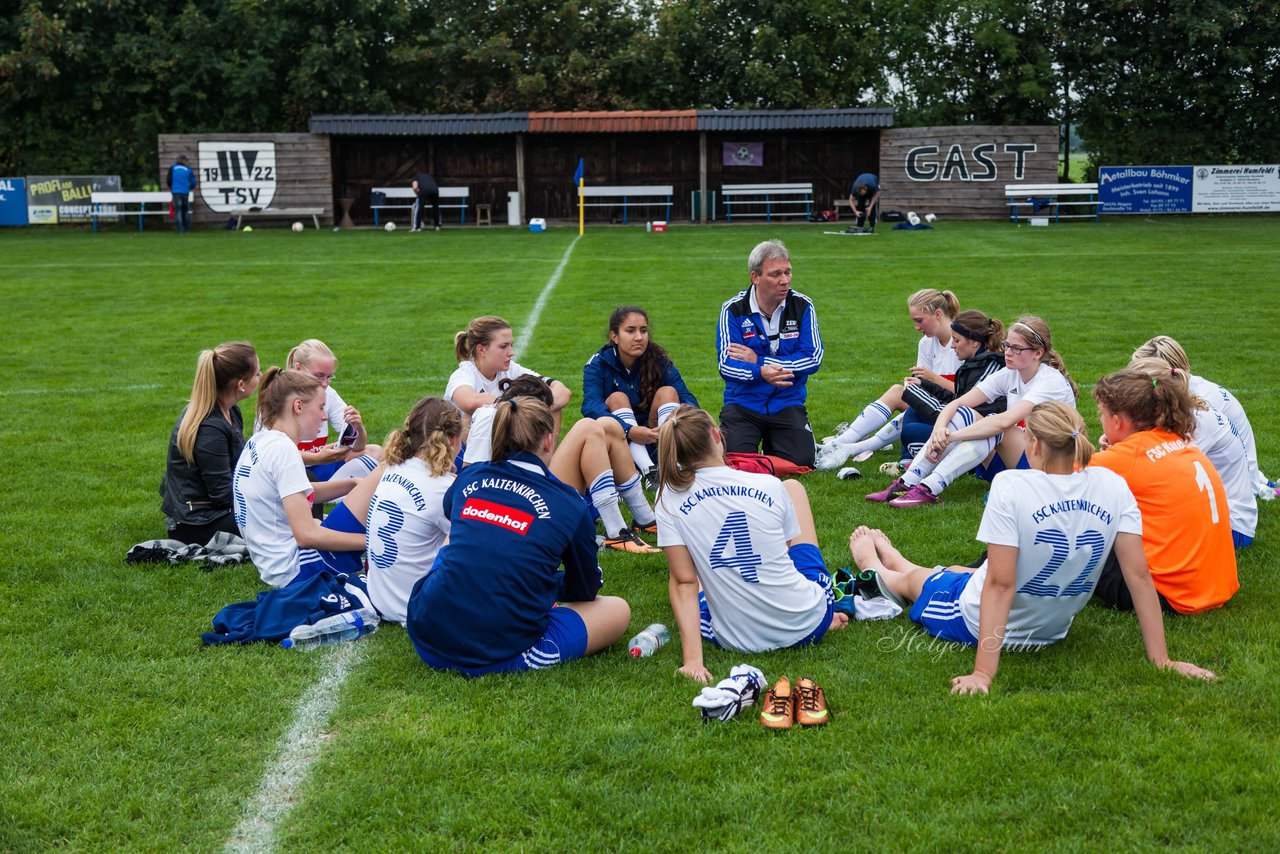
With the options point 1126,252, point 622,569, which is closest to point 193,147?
point 1126,252

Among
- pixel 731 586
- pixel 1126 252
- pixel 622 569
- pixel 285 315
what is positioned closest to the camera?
pixel 731 586

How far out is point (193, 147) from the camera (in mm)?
33656

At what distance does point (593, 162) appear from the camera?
36.2m

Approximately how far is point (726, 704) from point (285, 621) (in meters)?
2.18

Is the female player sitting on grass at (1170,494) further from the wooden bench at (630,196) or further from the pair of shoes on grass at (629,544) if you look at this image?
the wooden bench at (630,196)

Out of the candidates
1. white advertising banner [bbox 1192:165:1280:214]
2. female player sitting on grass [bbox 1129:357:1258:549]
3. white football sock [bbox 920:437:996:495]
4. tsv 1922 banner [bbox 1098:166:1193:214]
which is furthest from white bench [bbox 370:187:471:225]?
female player sitting on grass [bbox 1129:357:1258:549]

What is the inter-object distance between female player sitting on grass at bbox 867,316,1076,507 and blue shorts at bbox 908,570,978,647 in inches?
80.9

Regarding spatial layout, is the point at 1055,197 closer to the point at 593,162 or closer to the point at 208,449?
the point at 593,162

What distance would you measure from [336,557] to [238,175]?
1204 inches

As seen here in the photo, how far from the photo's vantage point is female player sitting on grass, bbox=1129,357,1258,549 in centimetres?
603

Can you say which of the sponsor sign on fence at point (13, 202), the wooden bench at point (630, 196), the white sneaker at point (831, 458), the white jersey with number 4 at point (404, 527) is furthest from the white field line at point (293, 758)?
the sponsor sign on fence at point (13, 202)

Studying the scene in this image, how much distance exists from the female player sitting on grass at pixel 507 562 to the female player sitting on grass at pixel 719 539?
39 centimetres

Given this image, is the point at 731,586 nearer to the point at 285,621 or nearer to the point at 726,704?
the point at 726,704

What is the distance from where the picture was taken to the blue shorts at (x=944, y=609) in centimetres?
518
